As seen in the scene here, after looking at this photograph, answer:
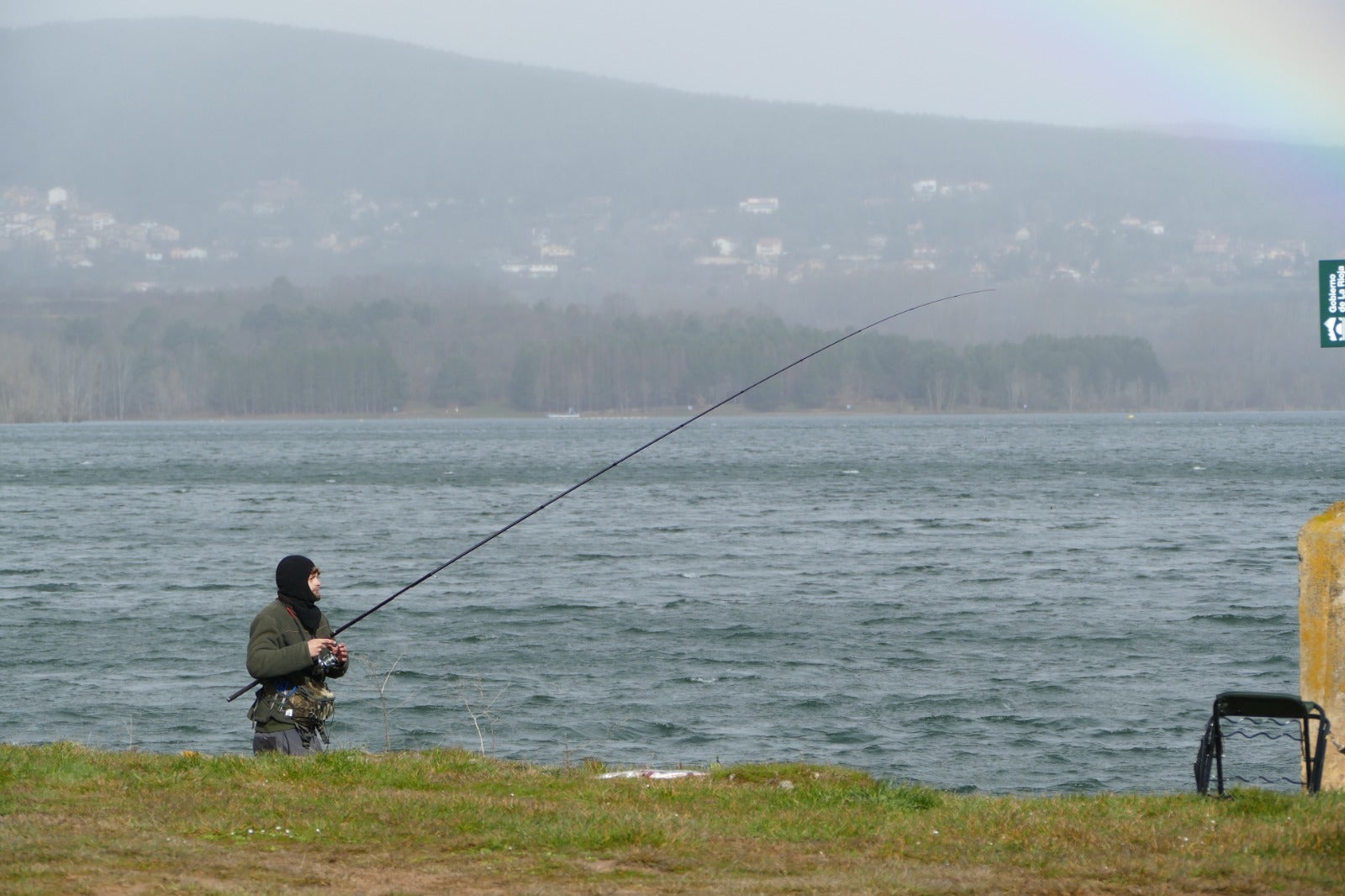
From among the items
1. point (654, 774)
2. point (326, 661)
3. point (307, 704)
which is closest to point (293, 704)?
point (307, 704)

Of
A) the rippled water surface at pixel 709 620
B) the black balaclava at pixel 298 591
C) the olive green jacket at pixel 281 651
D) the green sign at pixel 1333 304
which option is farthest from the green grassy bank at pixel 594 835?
the rippled water surface at pixel 709 620

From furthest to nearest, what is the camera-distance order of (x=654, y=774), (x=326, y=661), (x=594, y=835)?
(x=654, y=774)
(x=326, y=661)
(x=594, y=835)

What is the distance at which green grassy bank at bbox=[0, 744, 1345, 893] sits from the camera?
6.32m

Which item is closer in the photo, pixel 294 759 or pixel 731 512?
pixel 294 759

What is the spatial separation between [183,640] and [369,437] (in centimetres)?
16503

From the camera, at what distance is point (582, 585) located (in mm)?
37125

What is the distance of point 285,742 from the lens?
9297mm

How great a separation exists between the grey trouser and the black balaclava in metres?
0.69

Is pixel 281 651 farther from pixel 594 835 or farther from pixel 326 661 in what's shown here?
pixel 594 835

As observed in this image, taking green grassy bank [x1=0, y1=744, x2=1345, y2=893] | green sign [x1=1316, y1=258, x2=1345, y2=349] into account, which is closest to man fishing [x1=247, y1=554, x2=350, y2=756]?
green grassy bank [x1=0, y1=744, x2=1345, y2=893]

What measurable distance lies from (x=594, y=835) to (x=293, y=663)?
8.42 feet

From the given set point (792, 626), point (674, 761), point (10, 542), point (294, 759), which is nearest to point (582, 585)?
point (792, 626)

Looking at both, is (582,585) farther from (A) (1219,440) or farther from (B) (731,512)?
(A) (1219,440)

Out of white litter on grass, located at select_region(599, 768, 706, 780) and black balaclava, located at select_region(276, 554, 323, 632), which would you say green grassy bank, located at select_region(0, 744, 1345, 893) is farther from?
black balaclava, located at select_region(276, 554, 323, 632)
